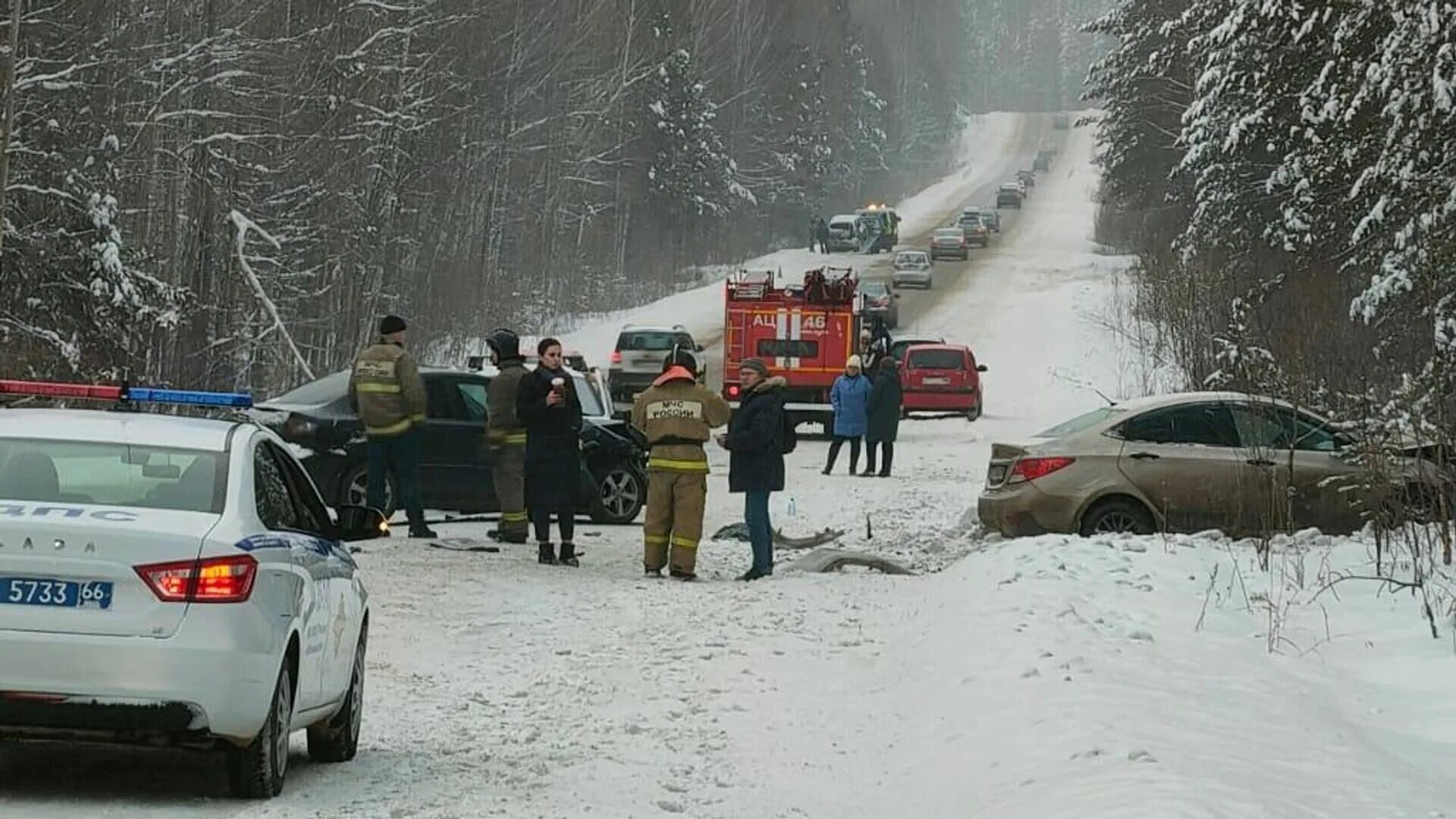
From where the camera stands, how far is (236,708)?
6.97 m

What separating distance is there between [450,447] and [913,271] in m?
52.9

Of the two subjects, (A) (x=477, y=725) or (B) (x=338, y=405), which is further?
(B) (x=338, y=405)

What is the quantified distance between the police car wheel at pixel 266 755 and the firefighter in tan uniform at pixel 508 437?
9.43 meters

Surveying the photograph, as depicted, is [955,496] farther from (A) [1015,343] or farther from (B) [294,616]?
(A) [1015,343]

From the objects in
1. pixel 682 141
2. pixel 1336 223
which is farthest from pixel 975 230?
pixel 1336 223

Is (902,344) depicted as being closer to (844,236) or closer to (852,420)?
(852,420)

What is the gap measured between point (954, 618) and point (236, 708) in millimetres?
6335

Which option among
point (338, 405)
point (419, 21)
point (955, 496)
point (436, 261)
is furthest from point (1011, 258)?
point (338, 405)

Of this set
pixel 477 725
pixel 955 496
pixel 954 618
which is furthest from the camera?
pixel 955 496

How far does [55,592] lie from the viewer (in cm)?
678

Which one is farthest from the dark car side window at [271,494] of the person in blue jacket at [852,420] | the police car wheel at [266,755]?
the person in blue jacket at [852,420]

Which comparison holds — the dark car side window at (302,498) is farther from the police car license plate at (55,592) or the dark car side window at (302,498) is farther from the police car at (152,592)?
the police car license plate at (55,592)

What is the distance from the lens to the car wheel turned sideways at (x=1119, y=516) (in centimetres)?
1666

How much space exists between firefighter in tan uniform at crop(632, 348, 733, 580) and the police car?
26.2 feet
